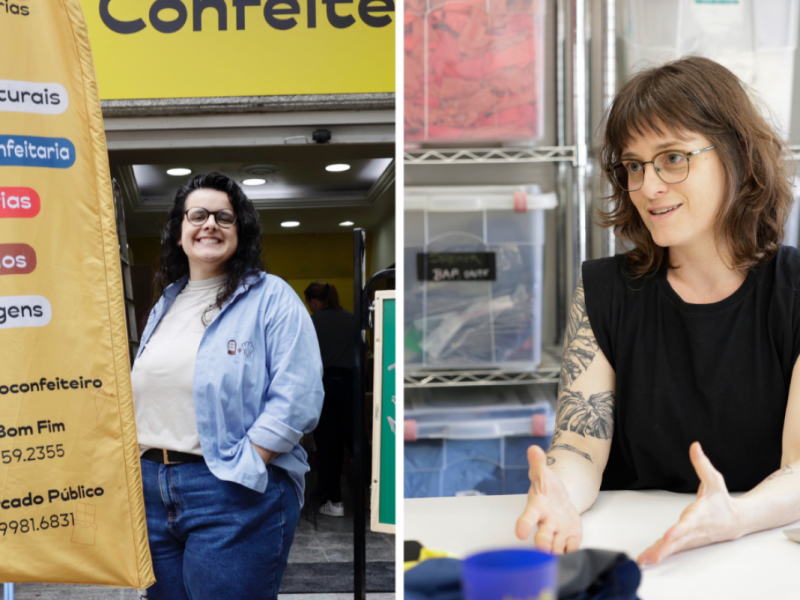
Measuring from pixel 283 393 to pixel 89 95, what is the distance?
2.18 ft

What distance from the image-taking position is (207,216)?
4.60 feet

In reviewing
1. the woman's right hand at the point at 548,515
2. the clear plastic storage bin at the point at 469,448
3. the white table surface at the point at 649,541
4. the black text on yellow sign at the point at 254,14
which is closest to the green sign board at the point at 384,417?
the clear plastic storage bin at the point at 469,448

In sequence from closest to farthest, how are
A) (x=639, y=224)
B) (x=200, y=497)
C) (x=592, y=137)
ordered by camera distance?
(x=639, y=224), (x=200, y=497), (x=592, y=137)

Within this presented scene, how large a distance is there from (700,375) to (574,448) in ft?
0.72

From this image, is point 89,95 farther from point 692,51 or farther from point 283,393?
point 692,51

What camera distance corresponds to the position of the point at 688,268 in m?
1.05

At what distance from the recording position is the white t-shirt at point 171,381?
4.36ft

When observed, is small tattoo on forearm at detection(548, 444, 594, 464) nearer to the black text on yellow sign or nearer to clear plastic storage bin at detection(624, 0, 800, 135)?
clear plastic storage bin at detection(624, 0, 800, 135)

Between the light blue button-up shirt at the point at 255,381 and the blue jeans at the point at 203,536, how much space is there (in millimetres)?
52

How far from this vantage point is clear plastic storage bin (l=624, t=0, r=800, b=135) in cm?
157

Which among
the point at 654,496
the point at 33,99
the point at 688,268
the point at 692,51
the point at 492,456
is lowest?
the point at 492,456

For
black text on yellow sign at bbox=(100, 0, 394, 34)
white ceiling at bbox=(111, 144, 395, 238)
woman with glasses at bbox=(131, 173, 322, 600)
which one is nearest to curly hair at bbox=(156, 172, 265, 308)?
woman with glasses at bbox=(131, 173, 322, 600)

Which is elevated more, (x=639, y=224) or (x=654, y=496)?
(x=639, y=224)

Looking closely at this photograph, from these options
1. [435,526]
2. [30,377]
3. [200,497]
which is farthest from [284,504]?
[435,526]
